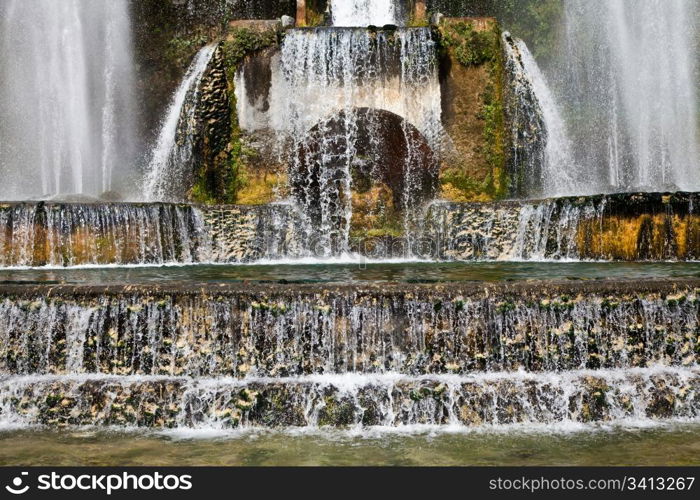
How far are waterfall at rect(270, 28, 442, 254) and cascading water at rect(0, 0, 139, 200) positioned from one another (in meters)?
6.59

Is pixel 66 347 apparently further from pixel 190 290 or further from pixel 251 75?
pixel 251 75

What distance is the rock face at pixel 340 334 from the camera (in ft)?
18.6

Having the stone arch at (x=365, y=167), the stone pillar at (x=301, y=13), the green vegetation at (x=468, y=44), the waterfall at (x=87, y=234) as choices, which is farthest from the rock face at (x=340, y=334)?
A: the stone pillar at (x=301, y=13)

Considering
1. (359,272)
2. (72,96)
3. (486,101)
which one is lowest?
(359,272)

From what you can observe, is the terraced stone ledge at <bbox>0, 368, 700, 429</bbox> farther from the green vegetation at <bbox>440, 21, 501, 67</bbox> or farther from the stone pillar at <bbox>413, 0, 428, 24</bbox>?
the stone pillar at <bbox>413, 0, 428, 24</bbox>

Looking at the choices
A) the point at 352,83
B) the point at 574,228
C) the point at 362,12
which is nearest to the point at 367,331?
the point at 574,228

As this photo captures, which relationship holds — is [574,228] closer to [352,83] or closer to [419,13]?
[352,83]

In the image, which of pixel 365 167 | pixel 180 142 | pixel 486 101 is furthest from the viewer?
pixel 180 142

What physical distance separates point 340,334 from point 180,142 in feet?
24.9

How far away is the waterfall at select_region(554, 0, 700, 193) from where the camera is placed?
57.3 ft

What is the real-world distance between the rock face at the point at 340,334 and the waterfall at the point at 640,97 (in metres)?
12.1

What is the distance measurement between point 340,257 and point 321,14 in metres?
6.83

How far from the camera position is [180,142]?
41.0ft

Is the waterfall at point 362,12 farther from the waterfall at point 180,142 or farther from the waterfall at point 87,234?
the waterfall at point 87,234
